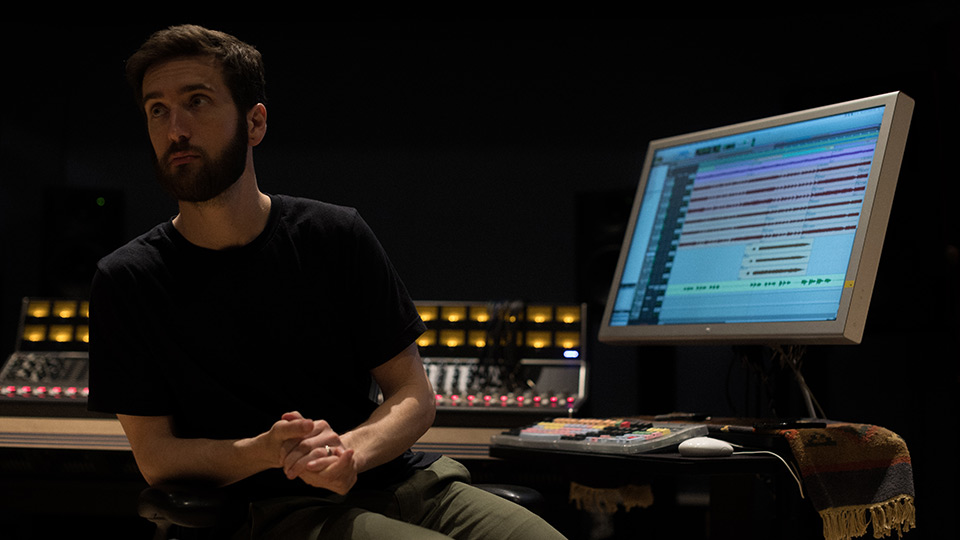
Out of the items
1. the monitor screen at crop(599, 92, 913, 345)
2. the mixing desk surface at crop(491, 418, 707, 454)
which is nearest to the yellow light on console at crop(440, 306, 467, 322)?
the monitor screen at crop(599, 92, 913, 345)

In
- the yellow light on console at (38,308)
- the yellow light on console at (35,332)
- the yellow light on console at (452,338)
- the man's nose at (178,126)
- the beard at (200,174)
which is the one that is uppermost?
the man's nose at (178,126)

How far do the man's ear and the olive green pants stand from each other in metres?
0.61

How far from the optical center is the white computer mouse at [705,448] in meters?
1.53

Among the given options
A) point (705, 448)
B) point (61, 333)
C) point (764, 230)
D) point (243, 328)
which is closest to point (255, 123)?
point (243, 328)

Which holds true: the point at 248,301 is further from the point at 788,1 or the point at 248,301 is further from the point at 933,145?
the point at 788,1

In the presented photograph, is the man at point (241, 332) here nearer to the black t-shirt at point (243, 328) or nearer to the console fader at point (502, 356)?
the black t-shirt at point (243, 328)

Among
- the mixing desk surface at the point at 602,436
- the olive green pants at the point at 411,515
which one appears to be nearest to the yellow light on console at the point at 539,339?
the mixing desk surface at the point at 602,436

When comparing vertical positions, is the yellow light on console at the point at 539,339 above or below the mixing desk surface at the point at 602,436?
above

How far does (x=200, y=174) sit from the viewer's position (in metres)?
1.47

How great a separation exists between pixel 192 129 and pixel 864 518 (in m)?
1.32

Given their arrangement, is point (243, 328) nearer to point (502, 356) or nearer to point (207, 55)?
point (207, 55)

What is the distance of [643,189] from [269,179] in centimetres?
237

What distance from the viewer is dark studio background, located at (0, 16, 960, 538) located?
3.98 m

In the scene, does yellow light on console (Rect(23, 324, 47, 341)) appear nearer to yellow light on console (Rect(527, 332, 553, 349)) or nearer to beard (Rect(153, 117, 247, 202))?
yellow light on console (Rect(527, 332, 553, 349))
